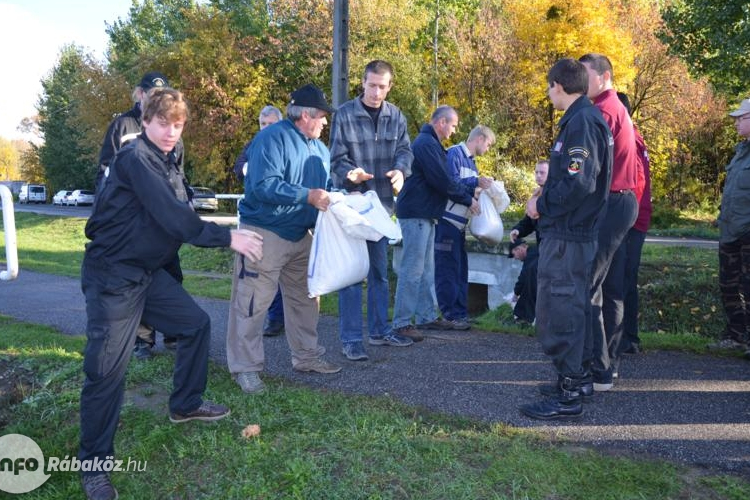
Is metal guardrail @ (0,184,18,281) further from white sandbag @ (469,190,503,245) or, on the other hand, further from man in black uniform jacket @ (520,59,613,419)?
white sandbag @ (469,190,503,245)

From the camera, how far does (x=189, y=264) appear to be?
13773mm

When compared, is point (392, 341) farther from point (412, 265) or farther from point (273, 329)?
point (273, 329)

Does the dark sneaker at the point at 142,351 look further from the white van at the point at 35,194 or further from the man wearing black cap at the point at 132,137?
the white van at the point at 35,194

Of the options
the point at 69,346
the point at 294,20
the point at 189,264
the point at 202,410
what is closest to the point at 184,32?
the point at 294,20

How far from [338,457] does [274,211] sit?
6.09ft

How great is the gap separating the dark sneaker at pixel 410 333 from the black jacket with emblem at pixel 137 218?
265 cm

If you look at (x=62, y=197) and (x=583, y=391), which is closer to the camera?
(x=583, y=391)

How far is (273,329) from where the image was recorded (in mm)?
6129

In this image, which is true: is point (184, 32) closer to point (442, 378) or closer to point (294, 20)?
point (294, 20)

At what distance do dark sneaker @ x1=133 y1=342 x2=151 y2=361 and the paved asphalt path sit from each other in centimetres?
53

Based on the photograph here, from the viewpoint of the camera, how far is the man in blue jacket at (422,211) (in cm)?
589

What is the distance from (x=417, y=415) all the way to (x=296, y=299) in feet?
4.75

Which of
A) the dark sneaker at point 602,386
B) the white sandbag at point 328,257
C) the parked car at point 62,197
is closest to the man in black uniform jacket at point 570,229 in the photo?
the dark sneaker at point 602,386

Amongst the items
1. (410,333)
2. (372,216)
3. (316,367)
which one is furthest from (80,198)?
(372,216)
